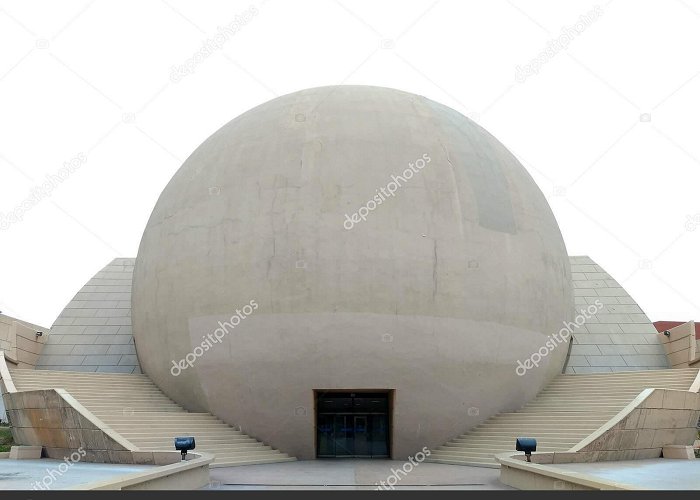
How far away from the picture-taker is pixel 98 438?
17.4 metres

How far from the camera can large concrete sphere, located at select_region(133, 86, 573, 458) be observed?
1973 cm

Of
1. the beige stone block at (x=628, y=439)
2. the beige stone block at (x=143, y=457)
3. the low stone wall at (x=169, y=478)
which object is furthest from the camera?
the beige stone block at (x=628, y=439)

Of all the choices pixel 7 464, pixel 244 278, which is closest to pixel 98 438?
pixel 7 464

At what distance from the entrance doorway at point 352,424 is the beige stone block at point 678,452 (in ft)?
26.2

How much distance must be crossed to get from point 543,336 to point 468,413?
3.80 meters

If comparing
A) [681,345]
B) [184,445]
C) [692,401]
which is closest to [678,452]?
[692,401]

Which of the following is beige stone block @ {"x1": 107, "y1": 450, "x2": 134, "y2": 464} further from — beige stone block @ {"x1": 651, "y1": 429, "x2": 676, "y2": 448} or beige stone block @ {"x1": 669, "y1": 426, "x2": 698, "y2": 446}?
beige stone block @ {"x1": 669, "y1": 426, "x2": 698, "y2": 446}

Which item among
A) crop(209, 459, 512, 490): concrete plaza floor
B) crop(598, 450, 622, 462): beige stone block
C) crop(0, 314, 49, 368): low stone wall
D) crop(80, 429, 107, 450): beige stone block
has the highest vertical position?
crop(0, 314, 49, 368): low stone wall

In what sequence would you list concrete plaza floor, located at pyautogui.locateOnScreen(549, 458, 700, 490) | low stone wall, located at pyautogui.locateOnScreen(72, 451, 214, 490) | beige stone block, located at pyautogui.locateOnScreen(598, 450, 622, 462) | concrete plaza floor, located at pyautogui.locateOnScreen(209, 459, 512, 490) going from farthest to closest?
beige stone block, located at pyautogui.locateOnScreen(598, 450, 622, 462), concrete plaza floor, located at pyautogui.locateOnScreen(209, 459, 512, 490), concrete plaza floor, located at pyautogui.locateOnScreen(549, 458, 700, 490), low stone wall, located at pyautogui.locateOnScreen(72, 451, 214, 490)

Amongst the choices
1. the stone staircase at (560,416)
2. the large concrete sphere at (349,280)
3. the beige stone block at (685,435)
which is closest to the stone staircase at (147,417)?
the large concrete sphere at (349,280)

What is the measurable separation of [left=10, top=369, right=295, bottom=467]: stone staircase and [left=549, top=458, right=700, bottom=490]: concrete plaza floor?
28.1ft

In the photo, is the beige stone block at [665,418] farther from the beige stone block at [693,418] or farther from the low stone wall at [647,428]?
the beige stone block at [693,418]

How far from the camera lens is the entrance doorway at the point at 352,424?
2108 centimetres

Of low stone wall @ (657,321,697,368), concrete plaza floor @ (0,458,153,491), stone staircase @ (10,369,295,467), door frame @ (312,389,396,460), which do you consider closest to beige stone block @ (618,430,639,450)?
door frame @ (312,389,396,460)
